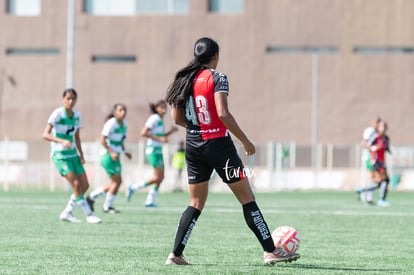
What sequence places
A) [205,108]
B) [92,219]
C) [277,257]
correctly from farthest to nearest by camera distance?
[92,219]
[277,257]
[205,108]

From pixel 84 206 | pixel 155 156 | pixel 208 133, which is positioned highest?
pixel 208 133

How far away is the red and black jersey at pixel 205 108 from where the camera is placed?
9.67 meters

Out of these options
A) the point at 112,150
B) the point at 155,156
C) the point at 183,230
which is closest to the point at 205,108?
the point at 183,230

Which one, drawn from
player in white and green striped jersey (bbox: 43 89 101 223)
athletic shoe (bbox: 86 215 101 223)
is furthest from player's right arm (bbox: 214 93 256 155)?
athletic shoe (bbox: 86 215 101 223)

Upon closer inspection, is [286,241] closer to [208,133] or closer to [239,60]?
[208,133]

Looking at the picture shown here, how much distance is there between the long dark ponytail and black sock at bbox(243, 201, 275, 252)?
118 cm

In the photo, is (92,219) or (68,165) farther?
Result: (92,219)

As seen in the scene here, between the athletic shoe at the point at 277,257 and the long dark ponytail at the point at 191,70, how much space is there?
1.63 meters

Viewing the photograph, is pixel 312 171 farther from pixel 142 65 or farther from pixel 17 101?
pixel 17 101

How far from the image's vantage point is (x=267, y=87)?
55156 mm

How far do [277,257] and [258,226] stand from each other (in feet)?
1.14

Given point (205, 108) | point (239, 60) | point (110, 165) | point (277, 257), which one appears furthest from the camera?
point (239, 60)

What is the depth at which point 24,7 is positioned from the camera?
56.6 meters

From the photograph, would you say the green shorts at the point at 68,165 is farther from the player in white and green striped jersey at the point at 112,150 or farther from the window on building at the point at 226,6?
the window on building at the point at 226,6
